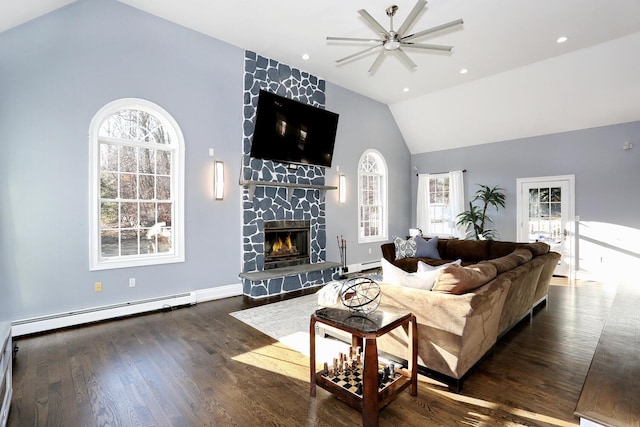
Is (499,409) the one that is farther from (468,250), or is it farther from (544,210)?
(544,210)

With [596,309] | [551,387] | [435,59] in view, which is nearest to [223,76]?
[435,59]

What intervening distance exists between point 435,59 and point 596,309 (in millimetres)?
4357

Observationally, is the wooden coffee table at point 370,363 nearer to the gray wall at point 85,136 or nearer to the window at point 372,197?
the gray wall at point 85,136

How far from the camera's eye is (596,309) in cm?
432

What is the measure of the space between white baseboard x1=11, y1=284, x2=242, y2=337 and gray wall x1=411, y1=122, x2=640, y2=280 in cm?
616

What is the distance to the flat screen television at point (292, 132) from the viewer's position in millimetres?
5301

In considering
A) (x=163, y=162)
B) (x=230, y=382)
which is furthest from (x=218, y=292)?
(x=230, y=382)

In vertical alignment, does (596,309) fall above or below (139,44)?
below

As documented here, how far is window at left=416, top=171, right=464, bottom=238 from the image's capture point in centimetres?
798

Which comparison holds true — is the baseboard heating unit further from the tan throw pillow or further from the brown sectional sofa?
the tan throw pillow

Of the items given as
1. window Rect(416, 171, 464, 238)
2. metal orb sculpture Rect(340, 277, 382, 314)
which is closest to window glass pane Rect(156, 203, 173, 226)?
metal orb sculpture Rect(340, 277, 382, 314)

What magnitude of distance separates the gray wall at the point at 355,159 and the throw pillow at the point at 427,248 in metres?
1.41

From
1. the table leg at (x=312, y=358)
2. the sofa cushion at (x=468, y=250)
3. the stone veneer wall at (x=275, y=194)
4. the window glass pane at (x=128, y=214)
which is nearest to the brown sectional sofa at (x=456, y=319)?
the table leg at (x=312, y=358)

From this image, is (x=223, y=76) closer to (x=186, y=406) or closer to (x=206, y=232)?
(x=206, y=232)
